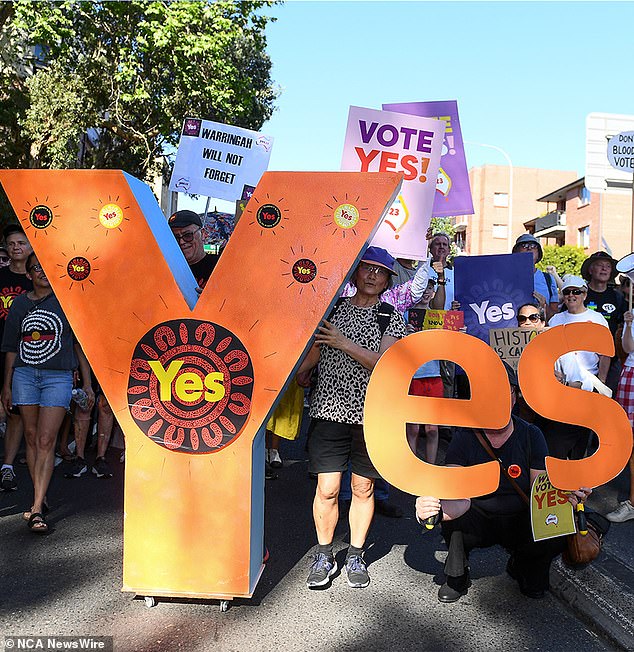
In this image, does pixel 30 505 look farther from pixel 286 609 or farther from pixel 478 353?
pixel 478 353

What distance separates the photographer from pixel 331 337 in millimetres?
3840

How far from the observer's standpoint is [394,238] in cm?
523

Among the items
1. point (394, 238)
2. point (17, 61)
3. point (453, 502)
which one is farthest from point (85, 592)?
point (17, 61)

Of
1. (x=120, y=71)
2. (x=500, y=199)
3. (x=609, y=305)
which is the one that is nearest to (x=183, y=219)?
(x=609, y=305)

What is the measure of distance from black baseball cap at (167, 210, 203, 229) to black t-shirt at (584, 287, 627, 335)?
3369 millimetres

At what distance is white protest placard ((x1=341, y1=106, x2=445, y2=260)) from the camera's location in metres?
5.24

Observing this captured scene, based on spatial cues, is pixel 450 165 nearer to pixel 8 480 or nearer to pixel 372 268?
pixel 372 268

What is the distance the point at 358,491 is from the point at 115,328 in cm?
154

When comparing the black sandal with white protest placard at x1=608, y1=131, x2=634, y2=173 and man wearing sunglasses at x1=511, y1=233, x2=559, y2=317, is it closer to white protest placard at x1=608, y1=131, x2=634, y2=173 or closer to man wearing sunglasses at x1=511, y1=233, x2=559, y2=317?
man wearing sunglasses at x1=511, y1=233, x2=559, y2=317

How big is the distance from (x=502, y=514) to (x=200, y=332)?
179 cm

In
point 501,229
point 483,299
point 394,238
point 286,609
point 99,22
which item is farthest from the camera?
point 501,229

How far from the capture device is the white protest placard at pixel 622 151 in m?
8.60

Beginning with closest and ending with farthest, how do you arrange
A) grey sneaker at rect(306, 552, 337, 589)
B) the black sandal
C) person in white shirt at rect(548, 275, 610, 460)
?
1. grey sneaker at rect(306, 552, 337, 589)
2. the black sandal
3. person in white shirt at rect(548, 275, 610, 460)

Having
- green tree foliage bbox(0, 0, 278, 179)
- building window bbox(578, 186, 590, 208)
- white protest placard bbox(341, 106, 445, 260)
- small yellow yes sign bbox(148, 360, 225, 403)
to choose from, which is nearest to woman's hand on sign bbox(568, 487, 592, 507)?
small yellow yes sign bbox(148, 360, 225, 403)
